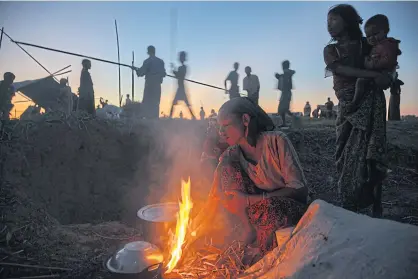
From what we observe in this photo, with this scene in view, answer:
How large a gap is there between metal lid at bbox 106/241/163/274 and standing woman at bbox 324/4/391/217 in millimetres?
2085

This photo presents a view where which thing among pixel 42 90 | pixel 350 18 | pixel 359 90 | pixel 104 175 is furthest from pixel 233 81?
pixel 359 90

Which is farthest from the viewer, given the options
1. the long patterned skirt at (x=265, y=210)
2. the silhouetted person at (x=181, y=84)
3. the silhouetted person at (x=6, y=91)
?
the silhouetted person at (x=181, y=84)

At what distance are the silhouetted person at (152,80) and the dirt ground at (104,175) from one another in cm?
185

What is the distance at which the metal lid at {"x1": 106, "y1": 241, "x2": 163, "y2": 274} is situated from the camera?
2.17 metres

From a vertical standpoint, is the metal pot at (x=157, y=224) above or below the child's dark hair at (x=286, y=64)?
below

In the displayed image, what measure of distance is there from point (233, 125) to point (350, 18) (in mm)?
1743

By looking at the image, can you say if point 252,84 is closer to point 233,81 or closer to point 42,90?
point 233,81

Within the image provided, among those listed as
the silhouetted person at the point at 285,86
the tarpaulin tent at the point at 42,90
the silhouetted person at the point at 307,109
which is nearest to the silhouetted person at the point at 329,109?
the silhouetted person at the point at 307,109

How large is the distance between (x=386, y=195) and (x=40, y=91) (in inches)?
441

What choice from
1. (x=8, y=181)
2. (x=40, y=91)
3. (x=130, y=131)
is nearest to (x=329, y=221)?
(x=8, y=181)

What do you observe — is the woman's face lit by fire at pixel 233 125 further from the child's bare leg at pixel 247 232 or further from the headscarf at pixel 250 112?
the child's bare leg at pixel 247 232

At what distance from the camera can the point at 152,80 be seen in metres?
9.30

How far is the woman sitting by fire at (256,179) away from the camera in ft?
8.19

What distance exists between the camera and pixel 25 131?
229 inches
